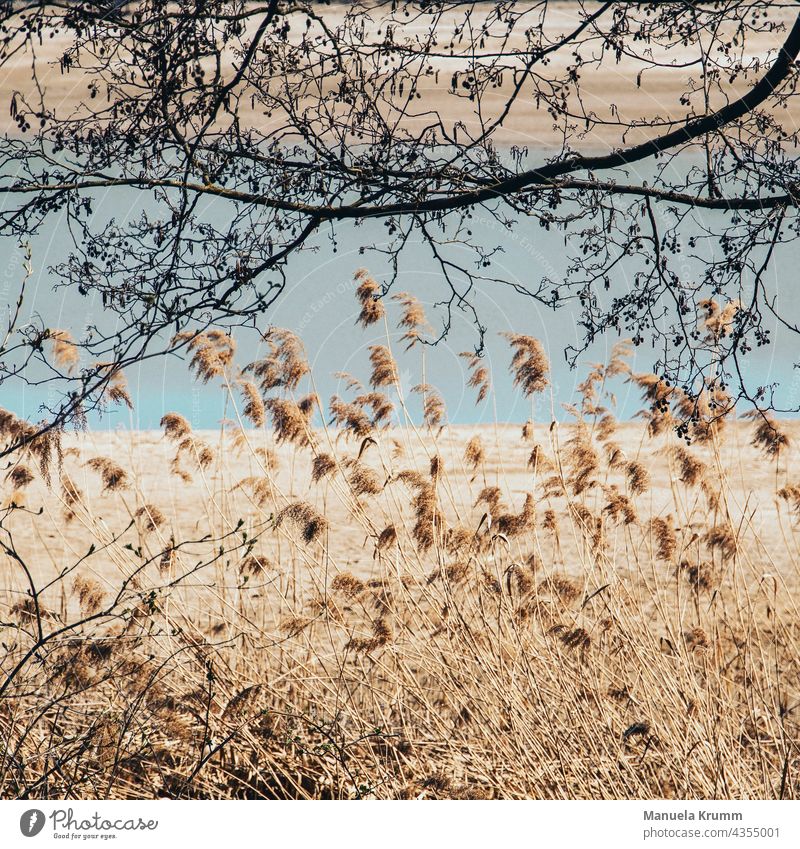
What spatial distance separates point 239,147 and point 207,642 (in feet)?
6.22

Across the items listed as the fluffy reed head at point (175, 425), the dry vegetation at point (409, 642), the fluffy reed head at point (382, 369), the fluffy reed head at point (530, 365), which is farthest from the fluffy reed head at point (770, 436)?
the fluffy reed head at point (175, 425)

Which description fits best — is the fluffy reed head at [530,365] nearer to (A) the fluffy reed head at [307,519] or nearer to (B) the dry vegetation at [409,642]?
(B) the dry vegetation at [409,642]

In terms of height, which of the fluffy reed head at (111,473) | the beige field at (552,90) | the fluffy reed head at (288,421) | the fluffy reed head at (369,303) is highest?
the beige field at (552,90)

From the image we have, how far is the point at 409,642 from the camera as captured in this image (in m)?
3.76

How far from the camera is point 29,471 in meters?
4.12

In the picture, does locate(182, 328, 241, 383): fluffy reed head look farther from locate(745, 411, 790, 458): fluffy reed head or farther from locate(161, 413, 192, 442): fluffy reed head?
locate(745, 411, 790, 458): fluffy reed head

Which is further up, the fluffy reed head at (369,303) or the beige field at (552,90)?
the beige field at (552,90)

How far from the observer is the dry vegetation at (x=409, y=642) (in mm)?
3389

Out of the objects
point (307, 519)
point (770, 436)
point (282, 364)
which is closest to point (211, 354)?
point (282, 364)

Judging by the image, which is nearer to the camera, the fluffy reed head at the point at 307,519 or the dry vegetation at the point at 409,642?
the dry vegetation at the point at 409,642

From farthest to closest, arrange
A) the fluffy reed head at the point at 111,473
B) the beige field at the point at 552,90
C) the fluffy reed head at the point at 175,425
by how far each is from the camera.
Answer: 1. the fluffy reed head at the point at 175,425
2. the fluffy reed head at the point at 111,473
3. the beige field at the point at 552,90

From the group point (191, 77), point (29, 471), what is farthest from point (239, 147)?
point (29, 471)

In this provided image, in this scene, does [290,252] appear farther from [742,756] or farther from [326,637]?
[742,756]

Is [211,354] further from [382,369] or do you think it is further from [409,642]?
[409,642]
